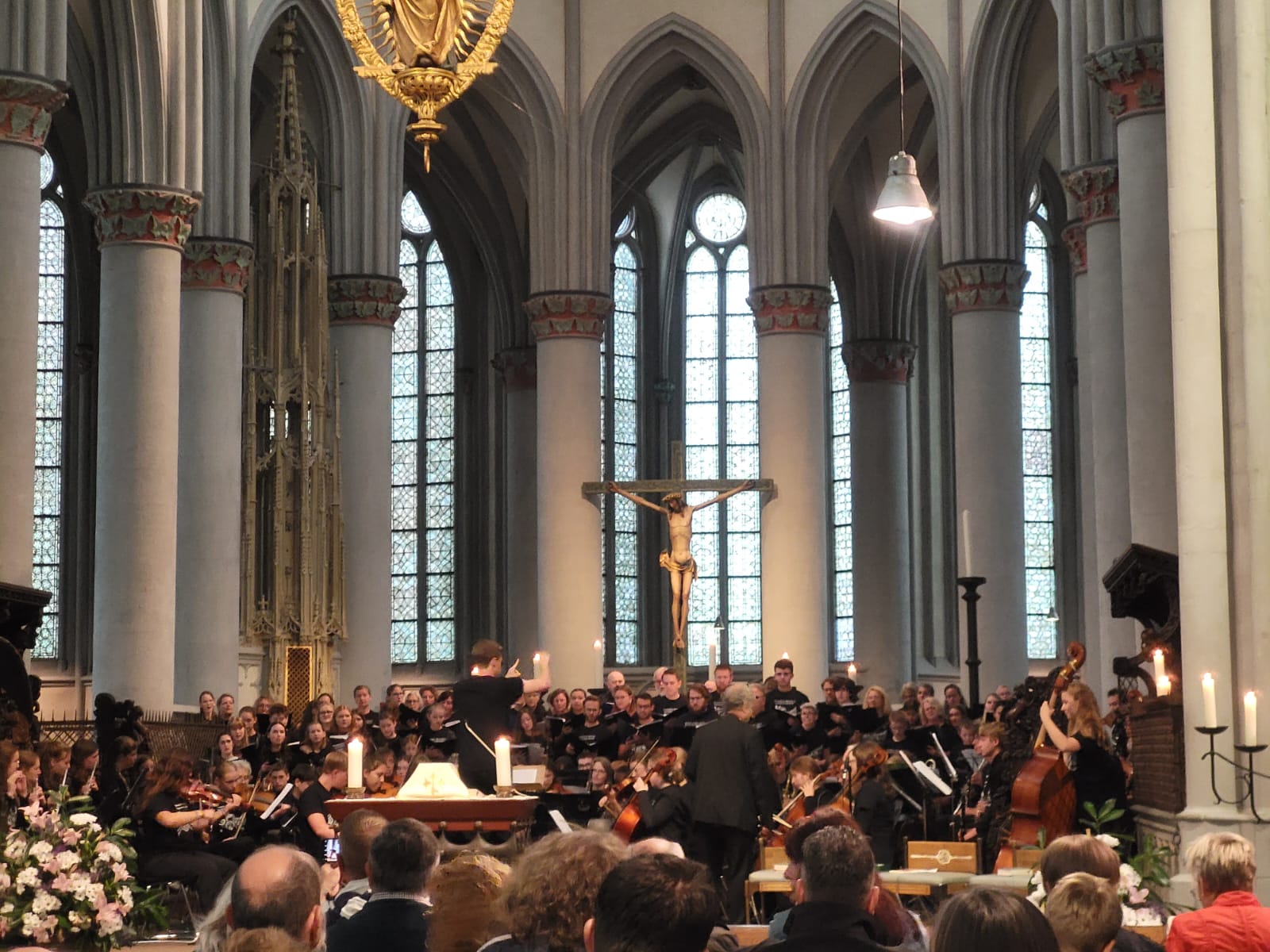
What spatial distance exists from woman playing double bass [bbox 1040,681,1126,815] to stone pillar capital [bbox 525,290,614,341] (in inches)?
509

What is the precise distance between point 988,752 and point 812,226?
1229cm

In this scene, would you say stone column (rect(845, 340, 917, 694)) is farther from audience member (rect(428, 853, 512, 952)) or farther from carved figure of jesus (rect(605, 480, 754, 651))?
audience member (rect(428, 853, 512, 952))

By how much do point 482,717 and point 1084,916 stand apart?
8165mm

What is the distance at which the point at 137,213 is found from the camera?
18953 millimetres

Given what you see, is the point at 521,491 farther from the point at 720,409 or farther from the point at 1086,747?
the point at 1086,747

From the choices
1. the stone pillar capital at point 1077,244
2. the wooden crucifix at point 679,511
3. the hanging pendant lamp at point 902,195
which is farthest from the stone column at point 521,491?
the hanging pendant lamp at point 902,195

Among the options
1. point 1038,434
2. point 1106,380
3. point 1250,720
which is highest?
point 1038,434

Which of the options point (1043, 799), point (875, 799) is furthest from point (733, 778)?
point (1043, 799)

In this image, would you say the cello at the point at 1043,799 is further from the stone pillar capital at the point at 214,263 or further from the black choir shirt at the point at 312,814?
the stone pillar capital at the point at 214,263

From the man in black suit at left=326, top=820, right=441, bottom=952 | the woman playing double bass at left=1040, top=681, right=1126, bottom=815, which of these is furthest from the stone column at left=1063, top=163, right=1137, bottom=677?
the man in black suit at left=326, top=820, right=441, bottom=952

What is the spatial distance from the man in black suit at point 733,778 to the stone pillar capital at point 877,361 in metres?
17.3

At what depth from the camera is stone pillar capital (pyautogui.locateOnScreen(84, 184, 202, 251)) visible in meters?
18.9

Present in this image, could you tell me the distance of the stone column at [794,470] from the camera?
23.9m

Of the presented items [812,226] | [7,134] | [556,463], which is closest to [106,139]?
[7,134]
